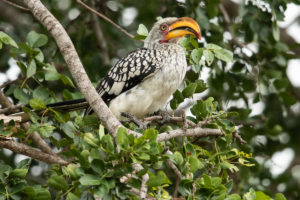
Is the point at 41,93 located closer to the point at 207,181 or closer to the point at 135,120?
the point at 135,120

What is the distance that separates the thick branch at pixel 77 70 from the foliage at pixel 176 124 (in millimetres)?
142

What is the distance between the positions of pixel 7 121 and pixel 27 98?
1.35ft

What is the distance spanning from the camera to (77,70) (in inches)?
106

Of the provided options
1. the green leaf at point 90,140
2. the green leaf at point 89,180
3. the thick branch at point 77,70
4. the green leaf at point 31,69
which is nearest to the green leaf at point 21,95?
the green leaf at point 31,69

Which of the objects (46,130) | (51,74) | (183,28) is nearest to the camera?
(46,130)

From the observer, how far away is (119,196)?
2139 mm

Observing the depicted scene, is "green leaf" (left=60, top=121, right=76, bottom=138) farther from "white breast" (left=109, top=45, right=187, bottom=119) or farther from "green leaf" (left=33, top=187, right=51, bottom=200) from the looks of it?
"green leaf" (left=33, top=187, right=51, bottom=200)

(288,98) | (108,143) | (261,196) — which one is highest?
(108,143)

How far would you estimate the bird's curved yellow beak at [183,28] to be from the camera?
351cm

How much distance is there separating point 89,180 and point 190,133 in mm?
871

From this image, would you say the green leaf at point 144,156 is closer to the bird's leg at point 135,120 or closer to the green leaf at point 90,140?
the green leaf at point 90,140

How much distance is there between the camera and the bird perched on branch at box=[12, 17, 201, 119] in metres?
3.51

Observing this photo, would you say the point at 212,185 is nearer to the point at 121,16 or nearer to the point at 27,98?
the point at 27,98

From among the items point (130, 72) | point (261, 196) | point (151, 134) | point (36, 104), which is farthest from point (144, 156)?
point (130, 72)
